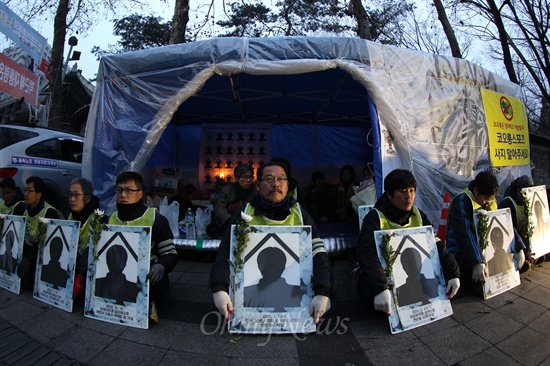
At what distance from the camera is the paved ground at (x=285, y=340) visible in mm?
2176

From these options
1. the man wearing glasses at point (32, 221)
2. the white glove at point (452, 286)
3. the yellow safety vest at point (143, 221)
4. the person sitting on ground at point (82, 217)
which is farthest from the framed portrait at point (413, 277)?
the man wearing glasses at point (32, 221)

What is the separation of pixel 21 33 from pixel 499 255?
8071 millimetres

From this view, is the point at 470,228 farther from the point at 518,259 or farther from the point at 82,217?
the point at 82,217

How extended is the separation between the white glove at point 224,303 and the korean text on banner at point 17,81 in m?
5.16

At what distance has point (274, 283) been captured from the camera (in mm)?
2414

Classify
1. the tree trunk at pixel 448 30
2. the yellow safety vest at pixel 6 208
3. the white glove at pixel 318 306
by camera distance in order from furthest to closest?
the tree trunk at pixel 448 30, the yellow safety vest at pixel 6 208, the white glove at pixel 318 306

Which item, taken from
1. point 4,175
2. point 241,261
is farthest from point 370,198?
point 4,175

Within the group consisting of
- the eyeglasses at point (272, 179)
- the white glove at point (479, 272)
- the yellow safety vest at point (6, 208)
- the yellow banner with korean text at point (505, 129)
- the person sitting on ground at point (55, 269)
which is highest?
the yellow banner with korean text at point (505, 129)

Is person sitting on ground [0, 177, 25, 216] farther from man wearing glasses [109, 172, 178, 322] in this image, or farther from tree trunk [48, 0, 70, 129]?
tree trunk [48, 0, 70, 129]

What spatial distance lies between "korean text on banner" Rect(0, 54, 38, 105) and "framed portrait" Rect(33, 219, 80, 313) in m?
3.44

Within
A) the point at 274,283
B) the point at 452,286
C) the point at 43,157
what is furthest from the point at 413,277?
the point at 43,157

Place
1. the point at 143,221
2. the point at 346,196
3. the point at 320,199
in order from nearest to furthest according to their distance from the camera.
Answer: the point at 143,221 < the point at 346,196 < the point at 320,199

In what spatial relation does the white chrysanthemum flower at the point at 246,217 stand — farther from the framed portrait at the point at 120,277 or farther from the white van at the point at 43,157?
the white van at the point at 43,157

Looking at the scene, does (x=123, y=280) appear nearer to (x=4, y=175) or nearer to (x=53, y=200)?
(x=53, y=200)
